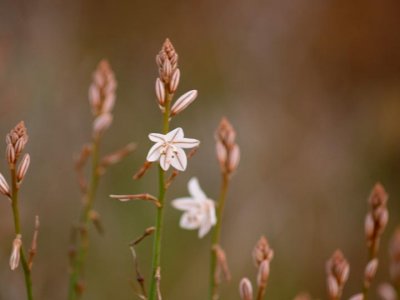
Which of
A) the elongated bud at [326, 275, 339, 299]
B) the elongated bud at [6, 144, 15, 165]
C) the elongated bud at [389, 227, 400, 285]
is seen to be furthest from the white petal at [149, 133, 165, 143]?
the elongated bud at [389, 227, 400, 285]

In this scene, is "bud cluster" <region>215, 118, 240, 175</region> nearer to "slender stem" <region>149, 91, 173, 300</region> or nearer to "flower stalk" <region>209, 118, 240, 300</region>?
"flower stalk" <region>209, 118, 240, 300</region>

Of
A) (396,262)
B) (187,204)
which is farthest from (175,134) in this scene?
(396,262)

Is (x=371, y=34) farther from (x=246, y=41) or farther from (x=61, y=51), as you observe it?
(x=61, y=51)

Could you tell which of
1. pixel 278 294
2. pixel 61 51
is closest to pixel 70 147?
pixel 61 51

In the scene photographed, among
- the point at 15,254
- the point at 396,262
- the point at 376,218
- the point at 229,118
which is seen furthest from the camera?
the point at 229,118

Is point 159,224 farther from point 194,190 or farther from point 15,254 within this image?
point 194,190

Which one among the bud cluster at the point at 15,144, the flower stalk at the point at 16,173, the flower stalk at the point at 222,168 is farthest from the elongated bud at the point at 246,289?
the bud cluster at the point at 15,144
